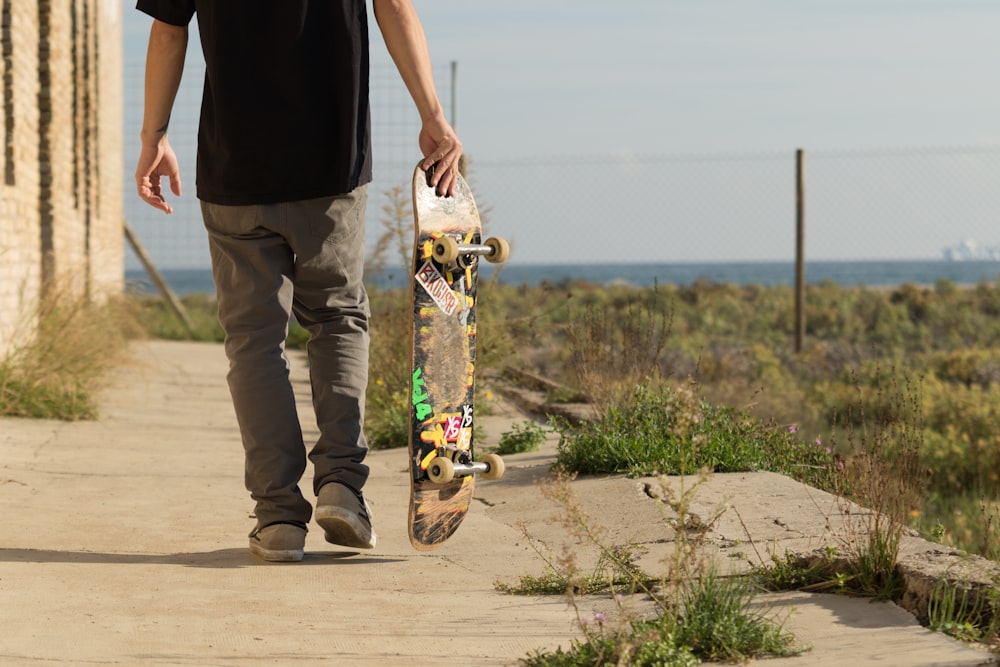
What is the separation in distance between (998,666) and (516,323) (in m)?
4.92

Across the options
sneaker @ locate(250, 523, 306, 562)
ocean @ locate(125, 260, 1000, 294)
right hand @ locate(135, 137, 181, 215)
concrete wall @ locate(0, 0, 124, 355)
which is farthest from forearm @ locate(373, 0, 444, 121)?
ocean @ locate(125, 260, 1000, 294)

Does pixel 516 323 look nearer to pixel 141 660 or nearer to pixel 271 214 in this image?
pixel 271 214

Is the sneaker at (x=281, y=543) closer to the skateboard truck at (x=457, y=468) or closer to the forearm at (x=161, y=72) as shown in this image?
the skateboard truck at (x=457, y=468)

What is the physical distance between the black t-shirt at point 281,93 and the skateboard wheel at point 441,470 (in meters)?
0.76

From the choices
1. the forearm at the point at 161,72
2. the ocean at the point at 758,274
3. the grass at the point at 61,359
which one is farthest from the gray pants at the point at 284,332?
the ocean at the point at 758,274

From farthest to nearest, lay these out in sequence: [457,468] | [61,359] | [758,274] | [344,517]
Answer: [758,274], [61,359], [457,468], [344,517]

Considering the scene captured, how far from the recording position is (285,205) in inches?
125

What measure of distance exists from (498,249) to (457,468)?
0.61 meters

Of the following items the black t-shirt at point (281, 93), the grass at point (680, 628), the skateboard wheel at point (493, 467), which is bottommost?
the grass at point (680, 628)

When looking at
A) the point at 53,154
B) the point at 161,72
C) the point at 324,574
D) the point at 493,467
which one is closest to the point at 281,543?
the point at 324,574

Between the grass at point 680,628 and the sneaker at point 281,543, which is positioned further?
the sneaker at point 281,543

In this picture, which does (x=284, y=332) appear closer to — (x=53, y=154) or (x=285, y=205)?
(x=285, y=205)

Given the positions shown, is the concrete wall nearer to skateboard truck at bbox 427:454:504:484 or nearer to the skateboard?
the skateboard

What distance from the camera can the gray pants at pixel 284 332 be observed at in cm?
316
